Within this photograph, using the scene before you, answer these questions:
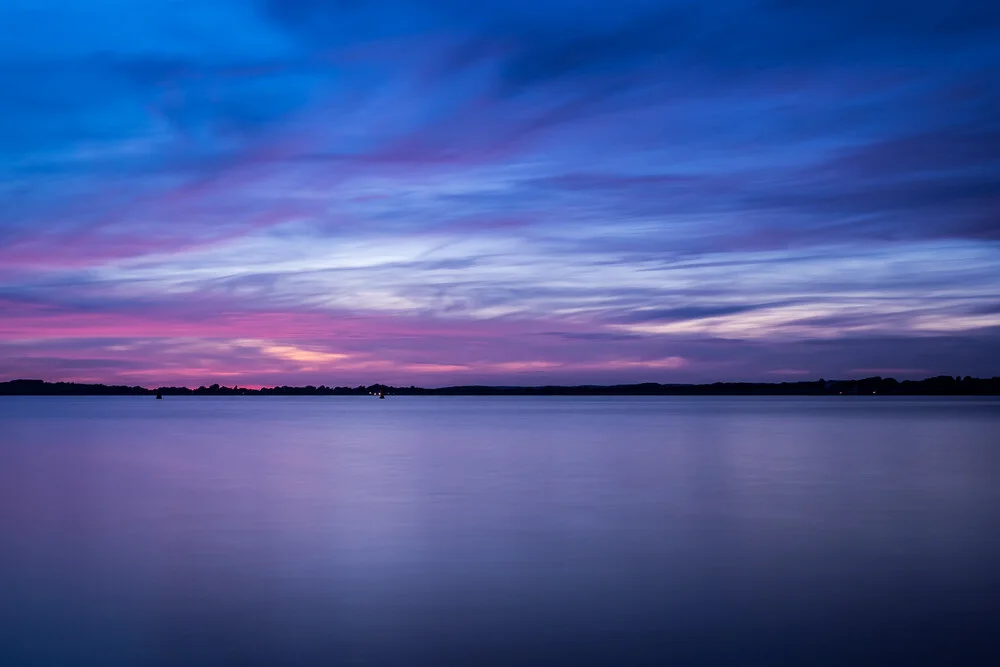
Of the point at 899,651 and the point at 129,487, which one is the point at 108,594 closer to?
the point at 899,651

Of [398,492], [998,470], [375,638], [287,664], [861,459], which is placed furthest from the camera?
[861,459]

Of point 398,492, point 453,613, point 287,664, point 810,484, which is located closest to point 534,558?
point 453,613

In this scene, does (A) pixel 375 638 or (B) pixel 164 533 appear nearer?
(A) pixel 375 638

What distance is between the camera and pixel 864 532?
61.2 feet

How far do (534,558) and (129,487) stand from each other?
57.2 feet

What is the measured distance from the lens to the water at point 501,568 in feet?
34.6

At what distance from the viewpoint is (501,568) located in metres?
15.1

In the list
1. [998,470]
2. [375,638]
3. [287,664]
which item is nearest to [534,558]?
[375,638]

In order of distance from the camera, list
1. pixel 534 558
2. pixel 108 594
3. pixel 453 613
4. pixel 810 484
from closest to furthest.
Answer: pixel 453 613, pixel 108 594, pixel 534 558, pixel 810 484

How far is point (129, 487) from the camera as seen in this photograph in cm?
2817

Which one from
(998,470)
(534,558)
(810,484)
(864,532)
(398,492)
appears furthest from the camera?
(998,470)

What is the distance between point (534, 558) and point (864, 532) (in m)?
7.54

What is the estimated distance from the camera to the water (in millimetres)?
10547

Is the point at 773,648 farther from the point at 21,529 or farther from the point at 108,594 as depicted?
the point at 21,529
